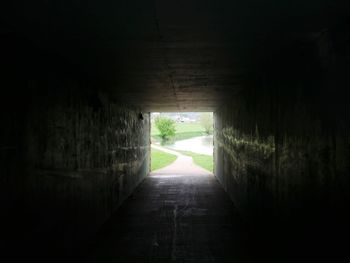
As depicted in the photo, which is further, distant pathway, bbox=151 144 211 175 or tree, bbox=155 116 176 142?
tree, bbox=155 116 176 142

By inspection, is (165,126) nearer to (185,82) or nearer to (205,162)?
(205,162)

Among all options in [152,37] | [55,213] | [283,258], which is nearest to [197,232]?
[283,258]

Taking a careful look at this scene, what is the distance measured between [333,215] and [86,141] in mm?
4855

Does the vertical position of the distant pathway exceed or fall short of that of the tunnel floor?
it exceeds it

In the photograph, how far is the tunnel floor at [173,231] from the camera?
5.96 m

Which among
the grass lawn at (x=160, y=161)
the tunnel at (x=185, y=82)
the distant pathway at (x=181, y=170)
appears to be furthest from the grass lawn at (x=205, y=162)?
the tunnel at (x=185, y=82)

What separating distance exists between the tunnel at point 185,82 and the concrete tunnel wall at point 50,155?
2 centimetres

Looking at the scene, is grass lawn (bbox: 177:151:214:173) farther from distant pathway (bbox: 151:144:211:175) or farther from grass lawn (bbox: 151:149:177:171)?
grass lawn (bbox: 151:149:177:171)

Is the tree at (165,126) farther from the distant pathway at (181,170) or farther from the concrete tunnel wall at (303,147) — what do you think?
the concrete tunnel wall at (303,147)

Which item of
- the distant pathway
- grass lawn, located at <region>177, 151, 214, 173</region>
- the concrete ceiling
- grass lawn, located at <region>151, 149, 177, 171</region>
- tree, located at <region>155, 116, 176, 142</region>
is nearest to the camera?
the concrete ceiling

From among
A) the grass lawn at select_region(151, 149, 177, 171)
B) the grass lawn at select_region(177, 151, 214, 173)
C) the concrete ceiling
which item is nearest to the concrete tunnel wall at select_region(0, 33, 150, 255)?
the concrete ceiling

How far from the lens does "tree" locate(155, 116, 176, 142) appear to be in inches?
1684

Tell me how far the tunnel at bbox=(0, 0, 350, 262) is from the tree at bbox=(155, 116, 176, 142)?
35.2m

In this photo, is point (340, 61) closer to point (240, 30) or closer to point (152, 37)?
point (240, 30)
